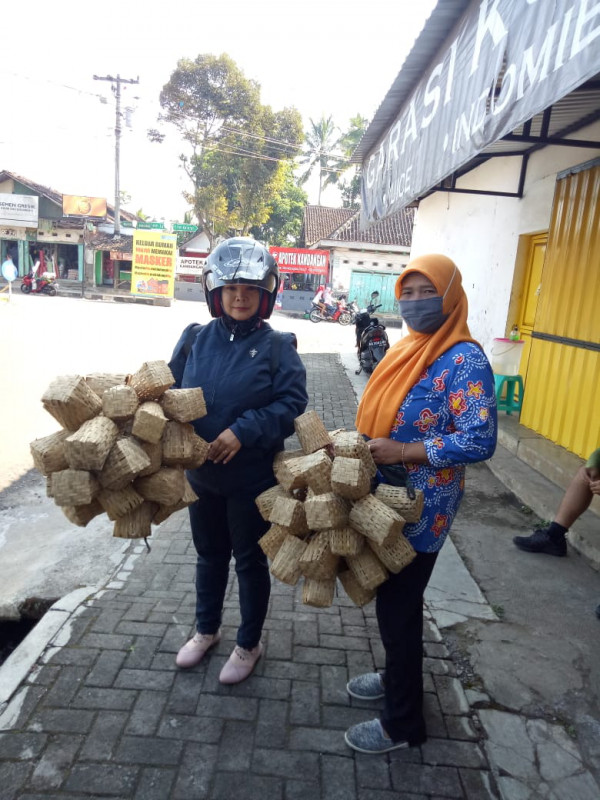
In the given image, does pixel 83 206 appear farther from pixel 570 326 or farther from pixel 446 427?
pixel 446 427

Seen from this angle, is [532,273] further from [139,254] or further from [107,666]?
[139,254]

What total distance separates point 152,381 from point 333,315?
867 inches

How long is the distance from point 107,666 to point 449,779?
60.9 inches

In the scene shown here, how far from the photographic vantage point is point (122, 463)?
184 cm

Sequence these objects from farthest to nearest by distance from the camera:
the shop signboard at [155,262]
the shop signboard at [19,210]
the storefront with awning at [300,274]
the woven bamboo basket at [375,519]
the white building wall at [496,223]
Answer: the shop signboard at [19,210], the shop signboard at [155,262], the storefront with awning at [300,274], the white building wall at [496,223], the woven bamboo basket at [375,519]

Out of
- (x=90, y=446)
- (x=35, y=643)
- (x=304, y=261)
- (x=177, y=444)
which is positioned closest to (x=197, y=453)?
(x=177, y=444)

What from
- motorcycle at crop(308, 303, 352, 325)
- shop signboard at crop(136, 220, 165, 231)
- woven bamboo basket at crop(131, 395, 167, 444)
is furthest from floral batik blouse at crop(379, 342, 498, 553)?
shop signboard at crop(136, 220, 165, 231)

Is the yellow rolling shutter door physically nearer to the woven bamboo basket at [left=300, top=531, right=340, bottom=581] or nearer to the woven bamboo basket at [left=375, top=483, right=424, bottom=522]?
the woven bamboo basket at [left=375, top=483, right=424, bottom=522]

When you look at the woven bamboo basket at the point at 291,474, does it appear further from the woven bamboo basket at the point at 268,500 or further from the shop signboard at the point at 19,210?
the shop signboard at the point at 19,210

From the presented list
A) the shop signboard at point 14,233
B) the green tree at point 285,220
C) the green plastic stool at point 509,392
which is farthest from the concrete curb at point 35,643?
the green tree at point 285,220

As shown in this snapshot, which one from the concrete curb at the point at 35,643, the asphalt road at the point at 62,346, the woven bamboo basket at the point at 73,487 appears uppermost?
the woven bamboo basket at the point at 73,487

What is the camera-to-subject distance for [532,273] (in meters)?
6.25

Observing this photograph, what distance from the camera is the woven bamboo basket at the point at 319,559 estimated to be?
1.85m

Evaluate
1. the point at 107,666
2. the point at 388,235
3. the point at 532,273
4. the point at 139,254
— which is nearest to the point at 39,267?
the point at 139,254
